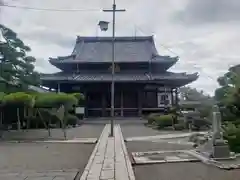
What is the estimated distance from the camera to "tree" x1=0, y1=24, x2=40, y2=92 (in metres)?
26.4

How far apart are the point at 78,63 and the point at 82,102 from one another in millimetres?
4556

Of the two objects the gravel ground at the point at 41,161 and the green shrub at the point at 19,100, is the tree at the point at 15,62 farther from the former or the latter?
the gravel ground at the point at 41,161

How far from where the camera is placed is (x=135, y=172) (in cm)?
818

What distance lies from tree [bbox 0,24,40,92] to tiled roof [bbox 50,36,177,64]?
9.56m

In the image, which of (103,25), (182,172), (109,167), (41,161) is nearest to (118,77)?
(103,25)

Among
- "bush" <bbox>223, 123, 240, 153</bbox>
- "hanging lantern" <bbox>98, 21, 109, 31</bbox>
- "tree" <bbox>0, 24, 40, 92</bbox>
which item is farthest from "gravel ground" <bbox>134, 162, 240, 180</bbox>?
"tree" <bbox>0, 24, 40, 92</bbox>

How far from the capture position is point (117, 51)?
40844mm

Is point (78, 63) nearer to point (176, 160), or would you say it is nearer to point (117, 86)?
point (117, 86)

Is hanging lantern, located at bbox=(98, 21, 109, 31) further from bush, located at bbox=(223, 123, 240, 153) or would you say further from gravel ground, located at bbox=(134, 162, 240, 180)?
gravel ground, located at bbox=(134, 162, 240, 180)

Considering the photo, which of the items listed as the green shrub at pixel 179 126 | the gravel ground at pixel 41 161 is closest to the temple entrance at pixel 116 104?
the green shrub at pixel 179 126

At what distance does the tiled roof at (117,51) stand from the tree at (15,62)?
9.56m

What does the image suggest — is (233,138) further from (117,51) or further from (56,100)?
(117,51)

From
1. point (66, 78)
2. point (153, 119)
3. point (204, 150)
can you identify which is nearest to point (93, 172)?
point (204, 150)

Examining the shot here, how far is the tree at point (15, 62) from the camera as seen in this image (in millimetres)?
26406
